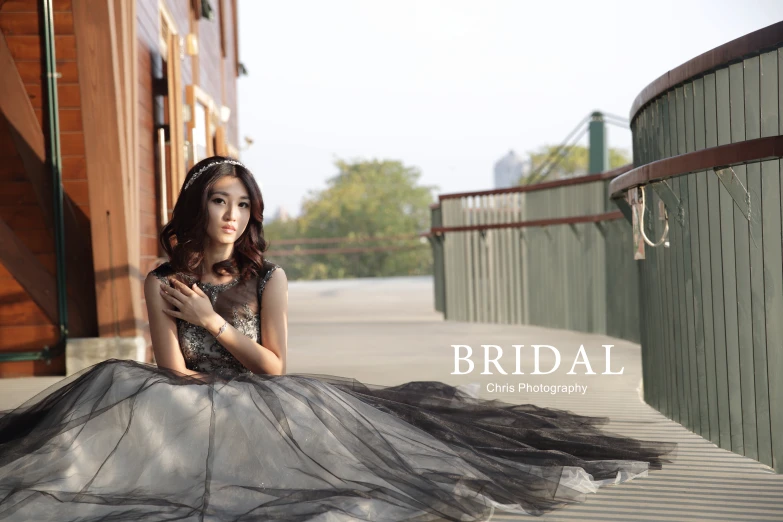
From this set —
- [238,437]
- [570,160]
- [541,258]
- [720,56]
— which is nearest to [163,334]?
[238,437]

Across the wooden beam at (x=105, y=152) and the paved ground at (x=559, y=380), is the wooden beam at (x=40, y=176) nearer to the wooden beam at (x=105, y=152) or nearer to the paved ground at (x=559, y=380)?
the wooden beam at (x=105, y=152)

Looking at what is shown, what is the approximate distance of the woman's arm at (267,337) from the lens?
2.73 meters

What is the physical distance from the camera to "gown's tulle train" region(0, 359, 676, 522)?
2.25 meters

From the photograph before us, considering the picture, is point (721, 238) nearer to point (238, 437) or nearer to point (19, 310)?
point (238, 437)

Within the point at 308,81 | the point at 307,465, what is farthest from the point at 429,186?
the point at 307,465

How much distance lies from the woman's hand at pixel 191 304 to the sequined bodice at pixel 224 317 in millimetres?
96

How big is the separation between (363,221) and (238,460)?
3971cm

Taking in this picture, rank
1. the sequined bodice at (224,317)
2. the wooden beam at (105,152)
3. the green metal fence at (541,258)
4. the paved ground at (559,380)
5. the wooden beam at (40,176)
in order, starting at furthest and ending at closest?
the green metal fence at (541,258)
the wooden beam at (40,176)
the wooden beam at (105,152)
the sequined bodice at (224,317)
the paved ground at (559,380)

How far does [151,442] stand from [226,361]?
1.69 ft

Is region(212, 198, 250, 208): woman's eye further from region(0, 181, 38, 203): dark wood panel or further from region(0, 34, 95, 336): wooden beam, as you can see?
region(0, 181, 38, 203): dark wood panel

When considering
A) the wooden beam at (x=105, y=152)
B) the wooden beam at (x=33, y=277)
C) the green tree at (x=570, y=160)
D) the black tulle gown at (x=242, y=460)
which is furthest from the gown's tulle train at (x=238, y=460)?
the green tree at (x=570, y=160)

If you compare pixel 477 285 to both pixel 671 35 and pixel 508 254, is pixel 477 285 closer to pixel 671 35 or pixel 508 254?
pixel 508 254

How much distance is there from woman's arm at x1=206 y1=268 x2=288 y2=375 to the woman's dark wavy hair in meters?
0.10

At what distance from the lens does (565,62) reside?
75750 mm
